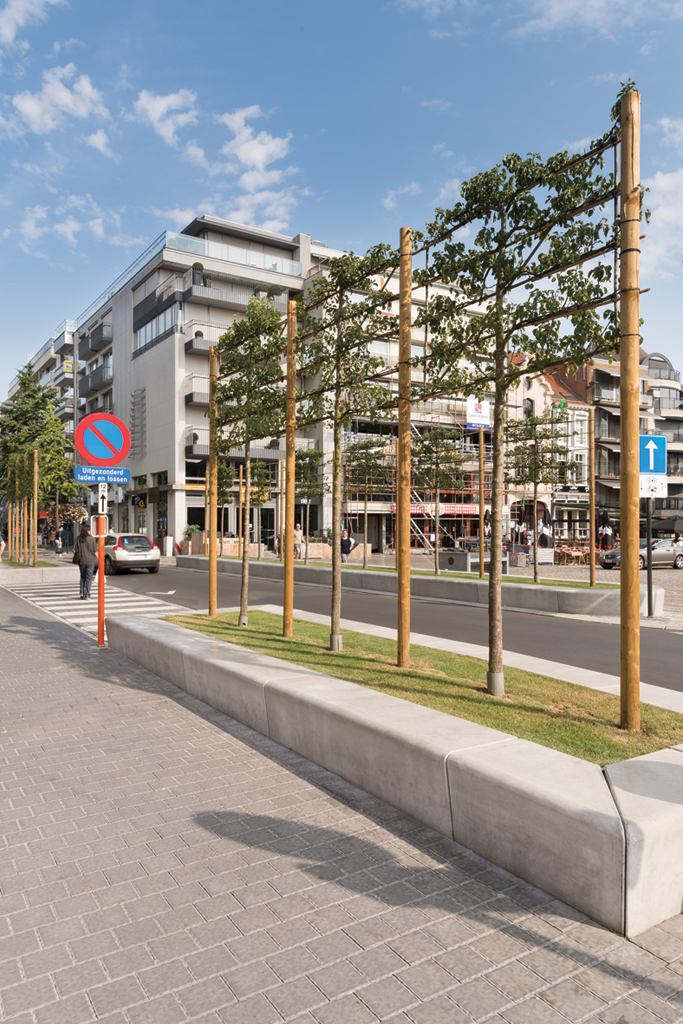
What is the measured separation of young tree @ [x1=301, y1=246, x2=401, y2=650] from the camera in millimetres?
7754

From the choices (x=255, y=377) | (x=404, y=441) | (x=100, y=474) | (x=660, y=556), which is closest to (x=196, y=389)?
(x=660, y=556)

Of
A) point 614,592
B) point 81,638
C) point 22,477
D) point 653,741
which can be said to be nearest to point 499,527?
point 653,741

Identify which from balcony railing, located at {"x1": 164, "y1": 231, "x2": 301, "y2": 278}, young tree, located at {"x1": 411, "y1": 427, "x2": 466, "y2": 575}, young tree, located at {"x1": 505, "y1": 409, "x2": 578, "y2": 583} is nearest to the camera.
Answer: young tree, located at {"x1": 505, "y1": 409, "x2": 578, "y2": 583}

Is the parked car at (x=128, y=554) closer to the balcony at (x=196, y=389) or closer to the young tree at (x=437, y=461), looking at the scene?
the young tree at (x=437, y=461)

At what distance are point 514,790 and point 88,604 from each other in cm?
1410

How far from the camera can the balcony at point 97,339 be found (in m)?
53.4

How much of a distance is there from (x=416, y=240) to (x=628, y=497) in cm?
335

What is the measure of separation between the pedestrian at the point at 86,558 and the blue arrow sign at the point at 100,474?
5.92 meters

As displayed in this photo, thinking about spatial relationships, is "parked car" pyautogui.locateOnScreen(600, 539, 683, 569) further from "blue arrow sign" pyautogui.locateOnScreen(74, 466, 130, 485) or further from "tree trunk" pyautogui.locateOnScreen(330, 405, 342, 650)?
"tree trunk" pyautogui.locateOnScreen(330, 405, 342, 650)

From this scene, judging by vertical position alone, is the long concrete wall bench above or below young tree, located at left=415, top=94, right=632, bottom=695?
below

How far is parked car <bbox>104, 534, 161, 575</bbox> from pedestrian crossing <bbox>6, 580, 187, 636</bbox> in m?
4.07

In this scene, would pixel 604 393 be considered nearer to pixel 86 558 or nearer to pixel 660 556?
pixel 660 556

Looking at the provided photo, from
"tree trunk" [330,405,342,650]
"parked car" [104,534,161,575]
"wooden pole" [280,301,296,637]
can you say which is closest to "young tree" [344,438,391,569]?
"parked car" [104,534,161,575]

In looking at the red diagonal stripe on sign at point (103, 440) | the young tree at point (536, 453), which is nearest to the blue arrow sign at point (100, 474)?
the red diagonal stripe on sign at point (103, 440)
